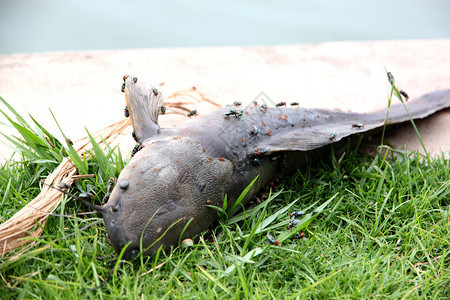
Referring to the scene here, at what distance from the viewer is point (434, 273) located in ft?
6.57

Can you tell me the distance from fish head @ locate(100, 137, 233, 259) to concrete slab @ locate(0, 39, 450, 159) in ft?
3.01

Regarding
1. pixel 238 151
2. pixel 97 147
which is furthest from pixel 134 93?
pixel 238 151

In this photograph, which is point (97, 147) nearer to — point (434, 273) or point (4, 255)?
point (4, 255)

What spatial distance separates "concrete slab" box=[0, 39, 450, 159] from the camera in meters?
3.19

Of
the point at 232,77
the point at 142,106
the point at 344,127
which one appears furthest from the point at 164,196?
the point at 232,77

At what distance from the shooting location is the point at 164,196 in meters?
1.90

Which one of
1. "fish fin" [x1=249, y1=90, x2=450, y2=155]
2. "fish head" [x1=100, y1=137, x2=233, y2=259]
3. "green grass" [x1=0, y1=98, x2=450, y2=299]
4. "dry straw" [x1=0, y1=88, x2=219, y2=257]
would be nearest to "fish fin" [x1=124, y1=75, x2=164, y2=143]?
"fish head" [x1=100, y1=137, x2=233, y2=259]

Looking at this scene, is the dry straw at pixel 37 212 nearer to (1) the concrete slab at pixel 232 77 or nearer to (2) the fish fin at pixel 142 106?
(2) the fish fin at pixel 142 106

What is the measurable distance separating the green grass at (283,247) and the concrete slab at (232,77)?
0.69m

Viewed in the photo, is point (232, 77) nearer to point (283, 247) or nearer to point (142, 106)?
point (142, 106)

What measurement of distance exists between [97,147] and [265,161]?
940 millimetres

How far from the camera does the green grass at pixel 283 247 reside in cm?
182

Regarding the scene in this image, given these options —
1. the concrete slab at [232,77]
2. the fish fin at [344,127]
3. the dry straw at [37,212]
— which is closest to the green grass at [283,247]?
the dry straw at [37,212]

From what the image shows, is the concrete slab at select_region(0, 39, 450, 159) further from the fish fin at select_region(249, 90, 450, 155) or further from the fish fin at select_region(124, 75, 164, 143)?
the fish fin at select_region(124, 75, 164, 143)
